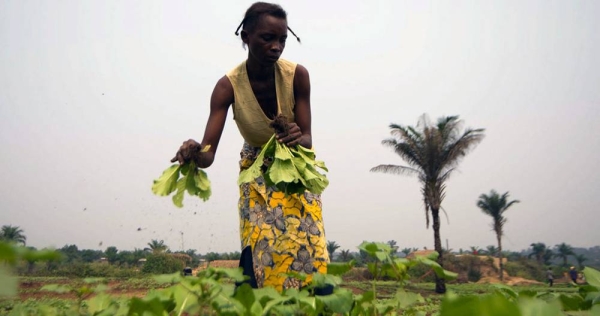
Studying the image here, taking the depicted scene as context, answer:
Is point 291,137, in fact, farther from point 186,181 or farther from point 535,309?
point 535,309

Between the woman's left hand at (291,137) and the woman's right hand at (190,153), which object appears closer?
the woman's right hand at (190,153)

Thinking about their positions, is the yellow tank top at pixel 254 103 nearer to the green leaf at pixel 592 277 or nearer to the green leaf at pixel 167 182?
the green leaf at pixel 167 182

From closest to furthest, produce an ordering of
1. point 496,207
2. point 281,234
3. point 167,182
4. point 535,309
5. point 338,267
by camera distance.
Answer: point 535,309, point 338,267, point 167,182, point 281,234, point 496,207

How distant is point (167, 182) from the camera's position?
74.8 inches

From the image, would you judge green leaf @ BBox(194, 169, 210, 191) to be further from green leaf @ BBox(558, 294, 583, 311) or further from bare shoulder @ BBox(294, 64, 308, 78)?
green leaf @ BBox(558, 294, 583, 311)

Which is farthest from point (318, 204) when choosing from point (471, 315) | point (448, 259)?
point (448, 259)

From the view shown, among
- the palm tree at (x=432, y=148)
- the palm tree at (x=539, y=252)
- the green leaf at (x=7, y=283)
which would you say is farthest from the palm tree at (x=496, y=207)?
the green leaf at (x=7, y=283)

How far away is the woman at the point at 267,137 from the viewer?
2.31m

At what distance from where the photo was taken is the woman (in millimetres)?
2312

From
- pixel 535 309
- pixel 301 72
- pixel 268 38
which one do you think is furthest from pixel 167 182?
pixel 535 309

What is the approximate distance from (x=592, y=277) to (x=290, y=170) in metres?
1.17

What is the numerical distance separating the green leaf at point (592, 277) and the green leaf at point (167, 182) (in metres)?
1.40

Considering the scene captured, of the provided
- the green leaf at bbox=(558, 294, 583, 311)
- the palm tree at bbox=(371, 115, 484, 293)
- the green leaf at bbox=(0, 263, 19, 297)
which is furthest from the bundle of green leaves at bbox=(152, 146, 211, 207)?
the palm tree at bbox=(371, 115, 484, 293)

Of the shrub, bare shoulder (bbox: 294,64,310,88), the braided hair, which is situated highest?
the shrub
